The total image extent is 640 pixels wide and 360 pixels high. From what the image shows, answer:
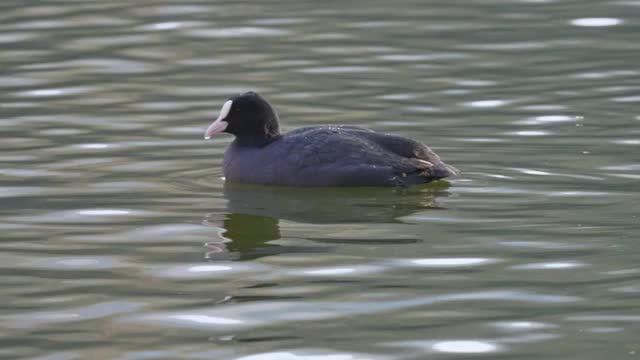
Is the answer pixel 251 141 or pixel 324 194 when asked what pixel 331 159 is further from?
pixel 251 141

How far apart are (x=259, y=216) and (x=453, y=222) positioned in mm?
1327

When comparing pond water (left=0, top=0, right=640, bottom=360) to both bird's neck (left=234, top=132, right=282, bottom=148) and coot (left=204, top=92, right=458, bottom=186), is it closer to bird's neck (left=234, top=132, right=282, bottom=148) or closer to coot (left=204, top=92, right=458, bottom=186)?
→ coot (left=204, top=92, right=458, bottom=186)

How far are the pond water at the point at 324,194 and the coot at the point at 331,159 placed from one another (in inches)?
4.4

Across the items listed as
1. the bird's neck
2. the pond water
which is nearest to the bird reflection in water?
the pond water

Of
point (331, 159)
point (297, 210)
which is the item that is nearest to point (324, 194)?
point (331, 159)

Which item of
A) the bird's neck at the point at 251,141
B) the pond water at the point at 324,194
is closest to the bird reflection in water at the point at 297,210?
the pond water at the point at 324,194

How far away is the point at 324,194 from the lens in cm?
1205

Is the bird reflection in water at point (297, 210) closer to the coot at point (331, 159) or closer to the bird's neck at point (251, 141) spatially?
the coot at point (331, 159)

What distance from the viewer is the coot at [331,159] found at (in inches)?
477

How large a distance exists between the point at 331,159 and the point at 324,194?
0.27 metres

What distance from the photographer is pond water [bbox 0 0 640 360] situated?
27.4 ft

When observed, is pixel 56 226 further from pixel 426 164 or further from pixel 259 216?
pixel 426 164

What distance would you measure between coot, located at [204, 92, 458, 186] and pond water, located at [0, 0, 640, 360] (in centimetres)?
11

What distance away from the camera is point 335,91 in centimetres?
1633
